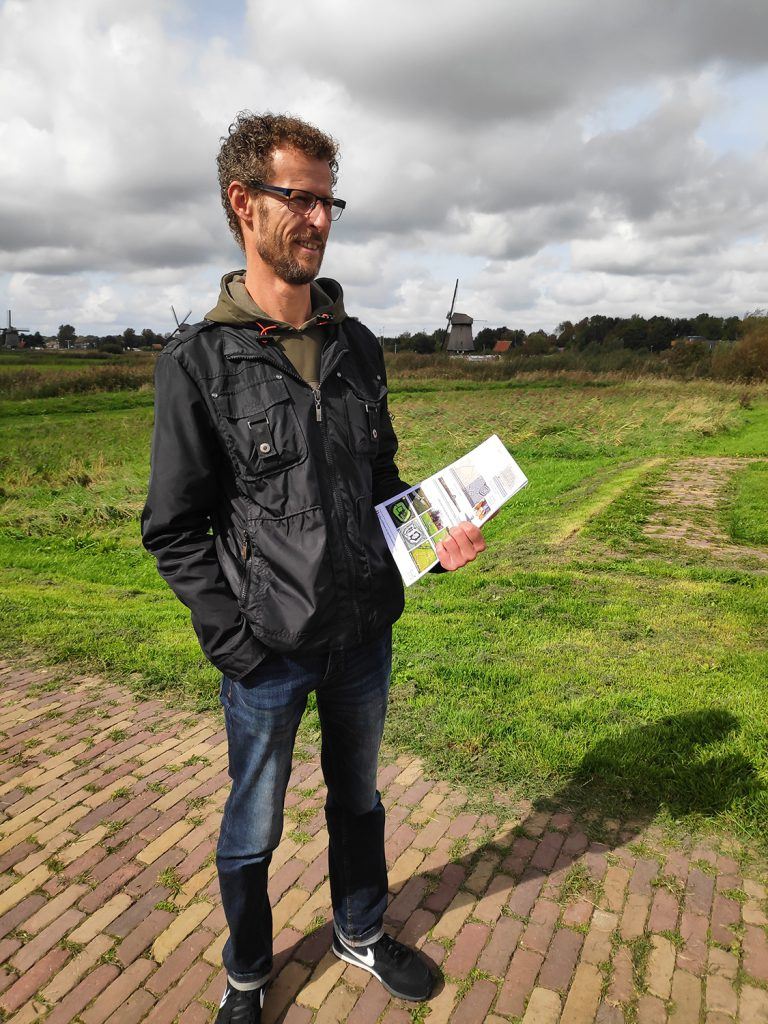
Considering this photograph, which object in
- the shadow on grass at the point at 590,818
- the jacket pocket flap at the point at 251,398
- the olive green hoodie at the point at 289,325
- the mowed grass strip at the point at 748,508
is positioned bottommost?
the mowed grass strip at the point at 748,508

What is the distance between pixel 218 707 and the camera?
4574 mm

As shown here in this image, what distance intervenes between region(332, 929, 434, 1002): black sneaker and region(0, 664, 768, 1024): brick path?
52 millimetres

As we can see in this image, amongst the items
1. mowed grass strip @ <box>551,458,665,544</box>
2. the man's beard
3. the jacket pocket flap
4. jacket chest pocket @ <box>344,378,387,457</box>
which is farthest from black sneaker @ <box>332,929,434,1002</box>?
mowed grass strip @ <box>551,458,665,544</box>

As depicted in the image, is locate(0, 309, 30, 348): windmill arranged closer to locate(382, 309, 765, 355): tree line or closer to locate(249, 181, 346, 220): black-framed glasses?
locate(382, 309, 765, 355): tree line

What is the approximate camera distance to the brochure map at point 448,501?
7.46 feet

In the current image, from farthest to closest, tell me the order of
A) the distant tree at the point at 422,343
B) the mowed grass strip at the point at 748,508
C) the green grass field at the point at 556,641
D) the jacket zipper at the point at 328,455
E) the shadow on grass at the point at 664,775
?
1. the distant tree at the point at 422,343
2. the mowed grass strip at the point at 748,508
3. the green grass field at the point at 556,641
4. the shadow on grass at the point at 664,775
5. the jacket zipper at the point at 328,455

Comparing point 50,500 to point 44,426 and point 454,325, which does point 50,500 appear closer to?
point 44,426

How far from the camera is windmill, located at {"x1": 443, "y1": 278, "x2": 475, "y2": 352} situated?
7881cm

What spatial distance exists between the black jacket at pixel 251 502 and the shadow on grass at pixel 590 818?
4.79ft

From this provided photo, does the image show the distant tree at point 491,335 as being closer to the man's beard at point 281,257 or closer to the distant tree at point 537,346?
the distant tree at point 537,346

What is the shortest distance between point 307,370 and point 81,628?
4630 mm

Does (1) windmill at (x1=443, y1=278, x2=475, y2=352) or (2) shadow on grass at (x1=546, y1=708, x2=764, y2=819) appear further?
(1) windmill at (x1=443, y1=278, x2=475, y2=352)

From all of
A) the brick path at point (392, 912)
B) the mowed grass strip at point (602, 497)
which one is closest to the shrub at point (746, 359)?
the mowed grass strip at point (602, 497)

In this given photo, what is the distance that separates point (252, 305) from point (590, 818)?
2.78m
